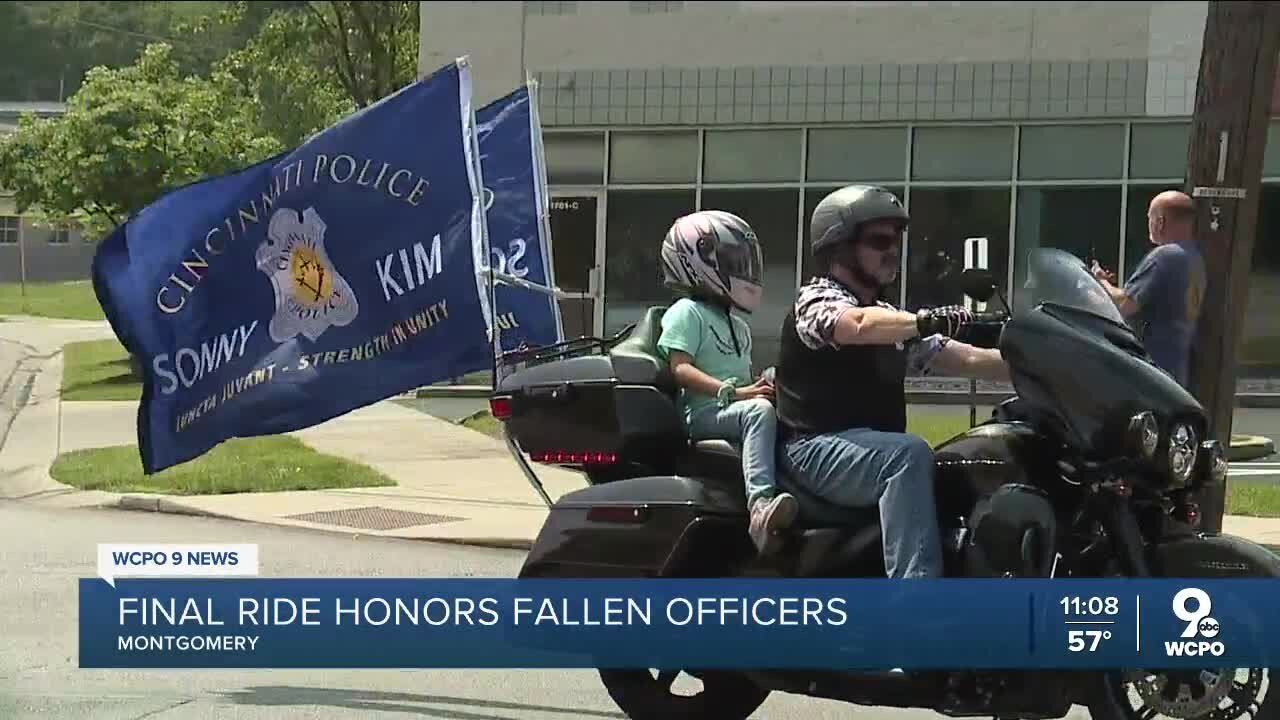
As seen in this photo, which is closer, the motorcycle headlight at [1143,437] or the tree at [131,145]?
the motorcycle headlight at [1143,437]

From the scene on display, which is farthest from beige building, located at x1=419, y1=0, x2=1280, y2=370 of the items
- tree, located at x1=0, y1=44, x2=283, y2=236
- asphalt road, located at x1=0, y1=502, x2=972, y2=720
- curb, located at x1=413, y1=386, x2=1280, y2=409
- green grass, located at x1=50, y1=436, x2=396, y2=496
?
asphalt road, located at x1=0, y1=502, x2=972, y2=720

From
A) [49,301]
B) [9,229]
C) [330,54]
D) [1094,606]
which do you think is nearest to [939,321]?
[1094,606]

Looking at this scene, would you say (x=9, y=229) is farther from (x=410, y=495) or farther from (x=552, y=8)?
(x=552, y=8)

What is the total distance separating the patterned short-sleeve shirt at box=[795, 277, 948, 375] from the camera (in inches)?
220

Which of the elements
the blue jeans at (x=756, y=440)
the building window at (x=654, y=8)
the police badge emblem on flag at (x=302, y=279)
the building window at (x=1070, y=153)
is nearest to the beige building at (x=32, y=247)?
the police badge emblem on flag at (x=302, y=279)

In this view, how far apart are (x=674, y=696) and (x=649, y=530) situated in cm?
73

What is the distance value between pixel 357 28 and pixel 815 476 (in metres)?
26.9

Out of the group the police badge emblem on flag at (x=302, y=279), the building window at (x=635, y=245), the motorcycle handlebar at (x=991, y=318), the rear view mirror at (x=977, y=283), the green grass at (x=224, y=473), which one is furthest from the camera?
the building window at (x=635, y=245)

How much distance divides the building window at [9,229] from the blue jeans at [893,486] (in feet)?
22.9

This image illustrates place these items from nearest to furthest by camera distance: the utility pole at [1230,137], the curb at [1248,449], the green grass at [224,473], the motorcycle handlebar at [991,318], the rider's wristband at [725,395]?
the motorcycle handlebar at [991,318] < the rider's wristband at [725,395] < the utility pole at [1230,137] < the green grass at [224,473] < the curb at [1248,449]

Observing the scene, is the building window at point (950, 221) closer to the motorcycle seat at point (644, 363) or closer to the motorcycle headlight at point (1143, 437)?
the motorcycle seat at point (644, 363)

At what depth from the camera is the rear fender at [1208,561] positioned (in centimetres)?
535

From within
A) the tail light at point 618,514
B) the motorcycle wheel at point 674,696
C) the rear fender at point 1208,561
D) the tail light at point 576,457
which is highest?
the tail light at point 576,457

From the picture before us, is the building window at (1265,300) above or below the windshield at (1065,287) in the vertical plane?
below
